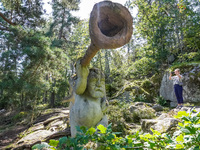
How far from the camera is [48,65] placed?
6.32m

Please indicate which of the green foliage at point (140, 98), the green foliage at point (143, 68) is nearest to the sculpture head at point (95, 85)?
the green foliage at point (140, 98)

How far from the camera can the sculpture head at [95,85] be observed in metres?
2.28

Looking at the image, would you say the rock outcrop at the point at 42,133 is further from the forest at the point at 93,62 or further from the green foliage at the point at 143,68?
the green foliage at the point at 143,68

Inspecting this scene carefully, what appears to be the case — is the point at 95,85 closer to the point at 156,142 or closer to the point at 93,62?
the point at 156,142

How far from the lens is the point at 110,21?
150 cm

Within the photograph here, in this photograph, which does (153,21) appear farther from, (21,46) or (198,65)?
(21,46)

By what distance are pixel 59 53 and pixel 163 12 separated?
757 centimetres

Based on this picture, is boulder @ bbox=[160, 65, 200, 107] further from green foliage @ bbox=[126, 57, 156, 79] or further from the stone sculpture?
the stone sculpture

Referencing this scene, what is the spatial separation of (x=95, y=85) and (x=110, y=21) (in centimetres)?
110

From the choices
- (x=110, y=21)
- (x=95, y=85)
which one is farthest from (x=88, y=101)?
(x=110, y=21)

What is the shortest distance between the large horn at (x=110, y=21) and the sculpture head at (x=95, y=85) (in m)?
0.98

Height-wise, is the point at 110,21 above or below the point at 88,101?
above

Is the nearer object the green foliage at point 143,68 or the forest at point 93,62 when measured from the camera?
the forest at point 93,62

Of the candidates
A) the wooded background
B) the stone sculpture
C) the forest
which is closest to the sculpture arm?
the stone sculpture
